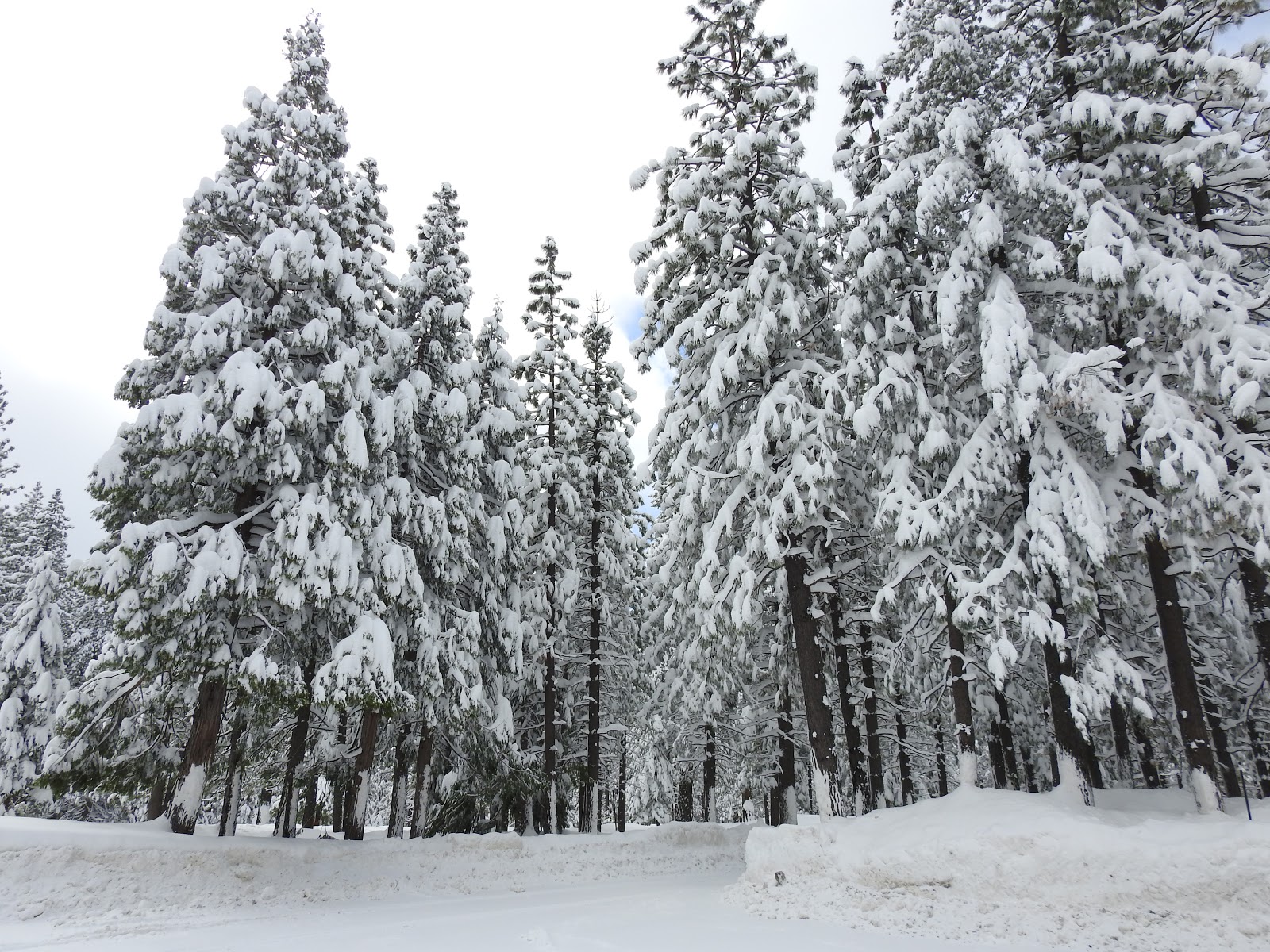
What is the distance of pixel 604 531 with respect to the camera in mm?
25172

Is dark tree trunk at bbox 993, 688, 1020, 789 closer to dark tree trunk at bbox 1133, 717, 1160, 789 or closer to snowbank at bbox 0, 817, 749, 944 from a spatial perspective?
dark tree trunk at bbox 1133, 717, 1160, 789

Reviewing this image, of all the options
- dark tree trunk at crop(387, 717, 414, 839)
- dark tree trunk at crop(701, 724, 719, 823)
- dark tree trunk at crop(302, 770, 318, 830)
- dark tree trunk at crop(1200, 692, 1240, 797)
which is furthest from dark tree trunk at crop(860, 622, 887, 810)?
dark tree trunk at crop(302, 770, 318, 830)

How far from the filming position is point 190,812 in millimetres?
12398

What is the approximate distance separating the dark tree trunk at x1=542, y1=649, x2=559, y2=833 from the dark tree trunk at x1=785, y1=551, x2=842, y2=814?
389 inches

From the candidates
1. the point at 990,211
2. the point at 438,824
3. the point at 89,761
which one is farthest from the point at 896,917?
the point at 438,824

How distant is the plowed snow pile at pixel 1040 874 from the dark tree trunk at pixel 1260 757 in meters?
8.56

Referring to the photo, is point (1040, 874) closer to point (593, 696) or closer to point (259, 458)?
point (259, 458)

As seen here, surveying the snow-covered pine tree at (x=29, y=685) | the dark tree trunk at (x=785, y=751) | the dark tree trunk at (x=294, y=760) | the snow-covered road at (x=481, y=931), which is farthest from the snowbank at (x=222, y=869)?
the snow-covered pine tree at (x=29, y=685)

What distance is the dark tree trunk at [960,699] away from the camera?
12.8 m

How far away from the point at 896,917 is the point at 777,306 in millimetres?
11508

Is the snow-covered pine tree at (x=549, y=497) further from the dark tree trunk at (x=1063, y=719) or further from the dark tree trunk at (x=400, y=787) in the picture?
the dark tree trunk at (x=1063, y=719)

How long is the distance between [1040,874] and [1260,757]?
1222 centimetres

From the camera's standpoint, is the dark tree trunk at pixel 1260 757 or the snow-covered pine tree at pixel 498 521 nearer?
the dark tree trunk at pixel 1260 757

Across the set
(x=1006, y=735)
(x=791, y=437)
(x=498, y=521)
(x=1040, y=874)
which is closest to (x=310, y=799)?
(x=498, y=521)
